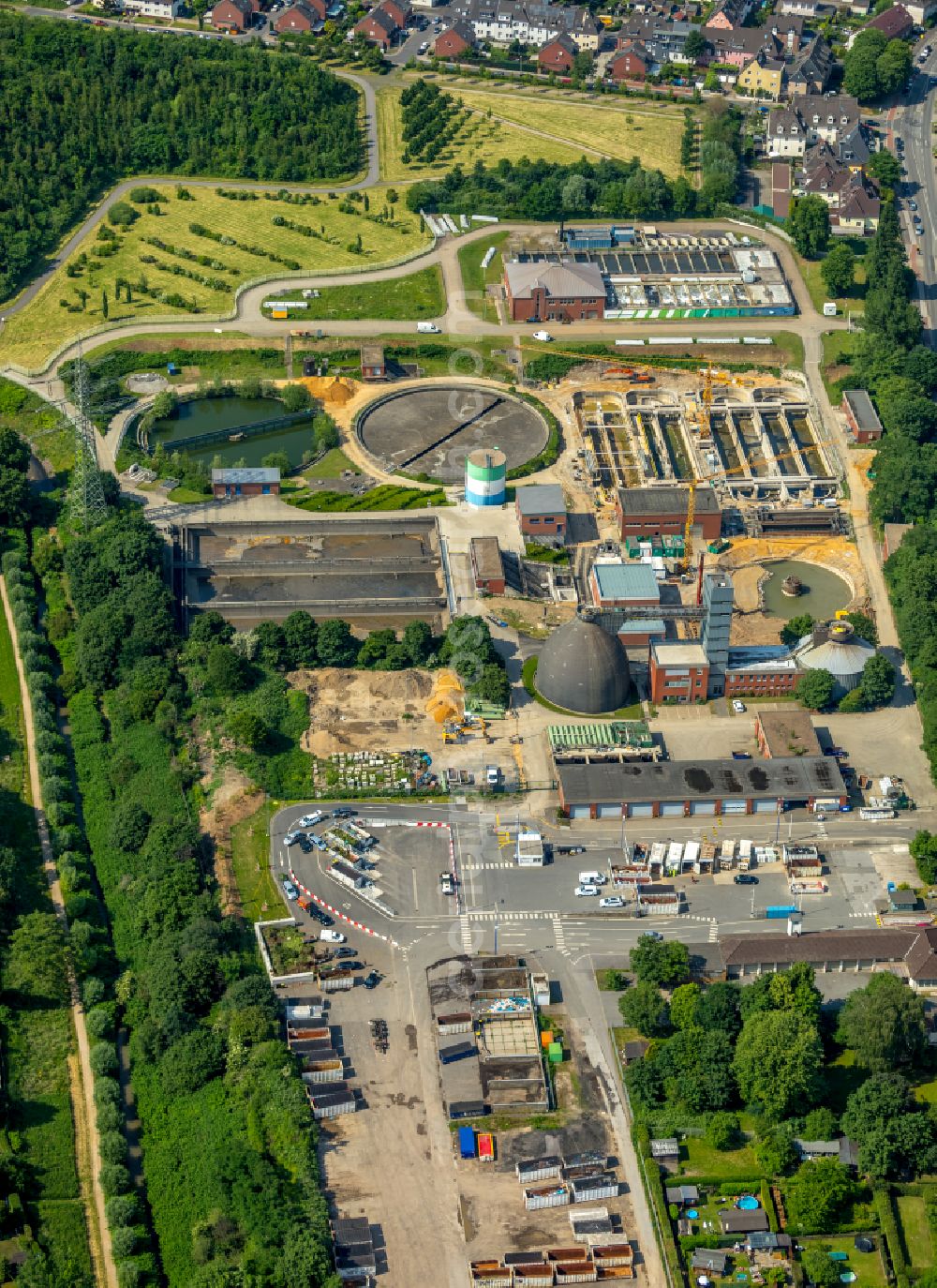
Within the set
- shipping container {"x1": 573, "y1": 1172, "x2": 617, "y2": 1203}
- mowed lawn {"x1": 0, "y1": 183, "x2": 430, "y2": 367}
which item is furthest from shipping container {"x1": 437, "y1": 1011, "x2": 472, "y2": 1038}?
mowed lawn {"x1": 0, "y1": 183, "x2": 430, "y2": 367}

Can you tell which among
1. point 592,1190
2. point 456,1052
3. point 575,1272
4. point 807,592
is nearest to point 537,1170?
point 592,1190

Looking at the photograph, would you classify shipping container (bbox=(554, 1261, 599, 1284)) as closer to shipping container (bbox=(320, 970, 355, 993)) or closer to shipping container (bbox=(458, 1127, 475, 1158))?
shipping container (bbox=(458, 1127, 475, 1158))

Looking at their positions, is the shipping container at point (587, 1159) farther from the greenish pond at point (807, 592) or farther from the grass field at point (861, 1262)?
the greenish pond at point (807, 592)

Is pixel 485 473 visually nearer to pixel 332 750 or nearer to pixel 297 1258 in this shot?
pixel 332 750

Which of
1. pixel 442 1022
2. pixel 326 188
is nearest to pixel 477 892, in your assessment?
pixel 442 1022

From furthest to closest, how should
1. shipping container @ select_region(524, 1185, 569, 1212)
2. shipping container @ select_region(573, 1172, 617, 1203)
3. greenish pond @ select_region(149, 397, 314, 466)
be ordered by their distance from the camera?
greenish pond @ select_region(149, 397, 314, 466) < shipping container @ select_region(573, 1172, 617, 1203) < shipping container @ select_region(524, 1185, 569, 1212)

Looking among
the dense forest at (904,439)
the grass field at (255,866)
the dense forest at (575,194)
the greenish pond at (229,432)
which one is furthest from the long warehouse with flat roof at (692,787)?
the dense forest at (575,194)
